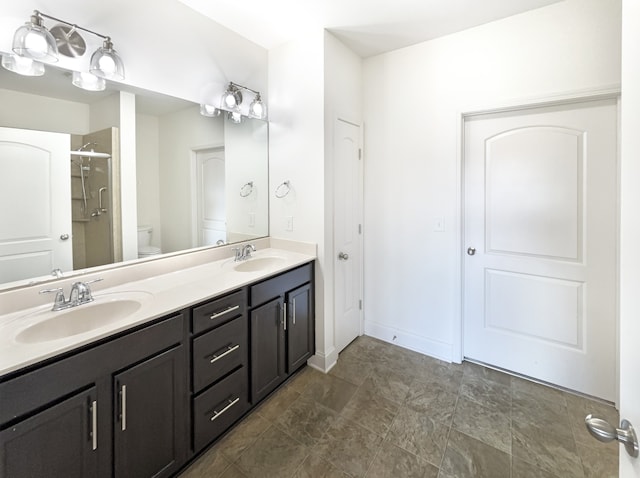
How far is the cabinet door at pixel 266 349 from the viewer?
186cm

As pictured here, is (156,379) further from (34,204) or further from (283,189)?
(283,189)

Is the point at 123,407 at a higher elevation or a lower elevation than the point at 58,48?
lower

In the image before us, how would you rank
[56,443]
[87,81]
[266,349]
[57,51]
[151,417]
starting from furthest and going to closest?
[266,349] → [87,81] → [57,51] → [151,417] → [56,443]

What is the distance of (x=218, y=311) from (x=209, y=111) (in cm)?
143

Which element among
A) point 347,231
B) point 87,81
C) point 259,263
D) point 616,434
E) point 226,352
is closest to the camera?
point 616,434

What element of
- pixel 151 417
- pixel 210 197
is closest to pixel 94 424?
pixel 151 417

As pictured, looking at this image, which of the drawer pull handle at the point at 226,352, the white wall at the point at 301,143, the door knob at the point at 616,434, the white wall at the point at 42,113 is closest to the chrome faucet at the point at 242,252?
the white wall at the point at 301,143

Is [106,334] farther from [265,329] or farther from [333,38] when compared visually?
[333,38]

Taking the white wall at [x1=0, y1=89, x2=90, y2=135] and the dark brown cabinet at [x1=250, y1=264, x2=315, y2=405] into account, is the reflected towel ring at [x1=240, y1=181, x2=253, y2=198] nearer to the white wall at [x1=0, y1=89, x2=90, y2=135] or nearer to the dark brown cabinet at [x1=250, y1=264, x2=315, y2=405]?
the dark brown cabinet at [x1=250, y1=264, x2=315, y2=405]

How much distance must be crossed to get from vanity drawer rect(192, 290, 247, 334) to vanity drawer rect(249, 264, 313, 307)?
9 centimetres

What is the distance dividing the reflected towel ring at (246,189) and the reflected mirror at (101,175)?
0.11 metres

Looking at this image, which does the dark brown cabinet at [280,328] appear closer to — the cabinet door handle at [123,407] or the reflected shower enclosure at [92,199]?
the cabinet door handle at [123,407]

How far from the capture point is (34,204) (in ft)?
4.75

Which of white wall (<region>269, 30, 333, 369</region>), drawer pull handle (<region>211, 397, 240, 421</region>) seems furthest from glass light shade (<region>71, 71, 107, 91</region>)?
drawer pull handle (<region>211, 397, 240, 421</region>)
